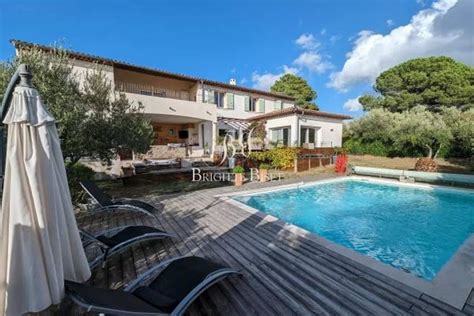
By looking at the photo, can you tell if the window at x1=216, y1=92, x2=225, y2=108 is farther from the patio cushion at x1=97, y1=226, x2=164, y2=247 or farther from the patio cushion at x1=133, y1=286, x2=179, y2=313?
the patio cushion at x1=133, y1=286, x2=179, y2=313

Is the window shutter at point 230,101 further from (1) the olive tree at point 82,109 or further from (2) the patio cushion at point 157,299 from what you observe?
(2) the patio cushion at point 157,299

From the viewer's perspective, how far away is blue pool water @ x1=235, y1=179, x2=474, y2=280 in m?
7.90

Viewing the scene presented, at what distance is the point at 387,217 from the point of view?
11.3m

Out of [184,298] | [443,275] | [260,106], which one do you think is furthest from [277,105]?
[184,298]

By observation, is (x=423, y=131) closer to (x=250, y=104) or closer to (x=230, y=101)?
(x=250, y=104)

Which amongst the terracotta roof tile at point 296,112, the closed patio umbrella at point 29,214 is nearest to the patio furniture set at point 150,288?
the closed patio umbrella at point 29,214

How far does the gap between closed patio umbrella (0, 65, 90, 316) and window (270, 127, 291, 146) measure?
25034 mm

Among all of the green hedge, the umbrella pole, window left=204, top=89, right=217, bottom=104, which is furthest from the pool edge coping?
the green hedge

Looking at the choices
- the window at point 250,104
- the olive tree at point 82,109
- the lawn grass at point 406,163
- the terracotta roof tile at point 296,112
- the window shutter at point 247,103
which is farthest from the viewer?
the window at point 250,104

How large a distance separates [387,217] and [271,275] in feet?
29.9

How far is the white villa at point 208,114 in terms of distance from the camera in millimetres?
22812

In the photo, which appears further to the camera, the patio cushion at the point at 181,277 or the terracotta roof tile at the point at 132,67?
the terracotta roof tile at the point at 132,67

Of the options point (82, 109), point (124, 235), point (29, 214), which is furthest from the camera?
point (82, 109)

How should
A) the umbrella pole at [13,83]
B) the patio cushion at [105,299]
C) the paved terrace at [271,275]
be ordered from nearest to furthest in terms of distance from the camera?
the patio cushion at [105,299] → the umbrella pole at [13,83] → the paved terrace at [271,275]
